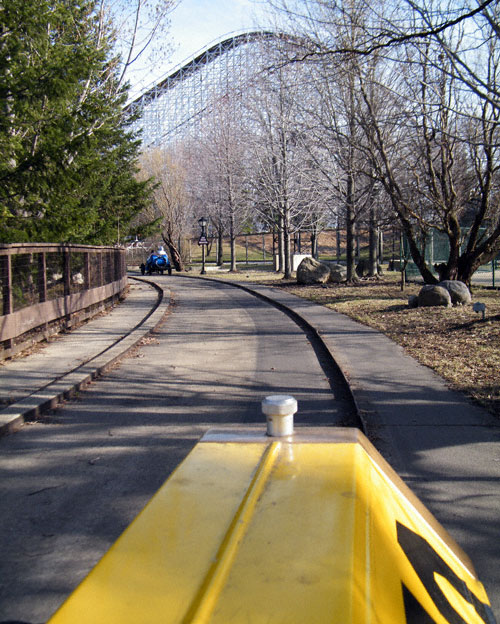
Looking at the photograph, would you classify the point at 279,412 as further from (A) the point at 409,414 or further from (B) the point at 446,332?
(B) the point at 446,332

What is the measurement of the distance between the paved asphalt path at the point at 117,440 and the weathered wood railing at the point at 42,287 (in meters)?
2.00

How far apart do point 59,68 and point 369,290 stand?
13.3 meters

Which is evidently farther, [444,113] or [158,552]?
[444,113]

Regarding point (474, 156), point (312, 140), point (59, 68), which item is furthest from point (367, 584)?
point (312, 140)

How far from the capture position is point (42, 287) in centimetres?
1257

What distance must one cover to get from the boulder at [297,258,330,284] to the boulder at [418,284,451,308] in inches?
432

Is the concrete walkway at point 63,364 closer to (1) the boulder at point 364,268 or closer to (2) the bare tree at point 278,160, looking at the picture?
(2) the bare tree at point 278,160

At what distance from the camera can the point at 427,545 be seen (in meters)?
2.06

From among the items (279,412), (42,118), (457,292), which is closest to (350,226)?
(457,292)

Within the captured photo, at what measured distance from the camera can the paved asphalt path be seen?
12.6 feet

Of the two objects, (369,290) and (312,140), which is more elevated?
(312,140)

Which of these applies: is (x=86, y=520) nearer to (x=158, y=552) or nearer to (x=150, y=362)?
(x=158, y=552)

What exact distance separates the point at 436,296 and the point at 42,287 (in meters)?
9.52

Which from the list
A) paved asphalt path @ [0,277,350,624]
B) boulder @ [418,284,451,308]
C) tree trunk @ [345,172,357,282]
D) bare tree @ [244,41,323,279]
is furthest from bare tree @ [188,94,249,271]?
paved asphalt path @ [0,277,350,624]
